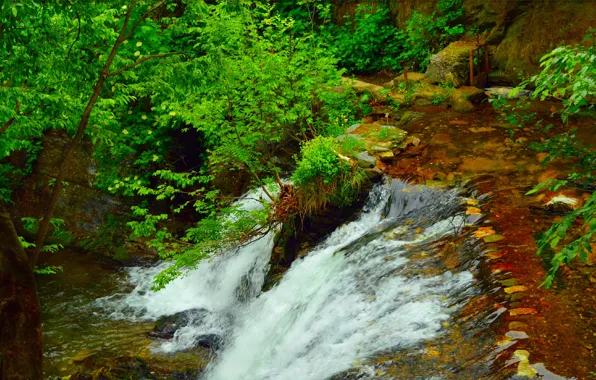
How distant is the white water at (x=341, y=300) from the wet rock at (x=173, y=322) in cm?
18

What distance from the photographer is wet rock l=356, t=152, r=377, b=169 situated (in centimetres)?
830

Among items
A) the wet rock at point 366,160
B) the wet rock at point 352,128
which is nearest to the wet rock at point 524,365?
the wet rock at point 366,160

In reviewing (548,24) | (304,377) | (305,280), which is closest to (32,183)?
(305,280)

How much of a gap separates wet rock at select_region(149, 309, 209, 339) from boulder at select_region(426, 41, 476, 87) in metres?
6.92

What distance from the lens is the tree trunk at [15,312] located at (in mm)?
5285

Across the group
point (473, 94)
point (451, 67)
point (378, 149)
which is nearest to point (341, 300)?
point (378, 149)

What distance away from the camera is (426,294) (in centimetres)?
557

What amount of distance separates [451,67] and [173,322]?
7621 millimetres

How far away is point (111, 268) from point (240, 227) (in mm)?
4331

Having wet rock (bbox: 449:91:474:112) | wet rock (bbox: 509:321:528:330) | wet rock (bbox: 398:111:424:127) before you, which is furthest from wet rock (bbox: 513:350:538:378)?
wet rock (bbox: 449:91:474:112)

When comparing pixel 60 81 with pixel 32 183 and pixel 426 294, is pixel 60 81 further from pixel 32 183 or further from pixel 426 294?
pixel 32 183

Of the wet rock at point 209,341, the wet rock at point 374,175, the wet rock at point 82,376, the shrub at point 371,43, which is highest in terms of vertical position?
the shrub at point 371,43

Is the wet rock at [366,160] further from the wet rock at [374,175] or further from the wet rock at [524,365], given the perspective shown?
the wet rock at [524,365]

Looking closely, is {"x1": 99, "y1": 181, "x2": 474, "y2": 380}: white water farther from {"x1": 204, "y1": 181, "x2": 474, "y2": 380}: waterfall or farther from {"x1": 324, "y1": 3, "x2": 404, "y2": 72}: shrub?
{"x1": 324, "y1": 3, "x2": 404, "y2": 72}: shrub
